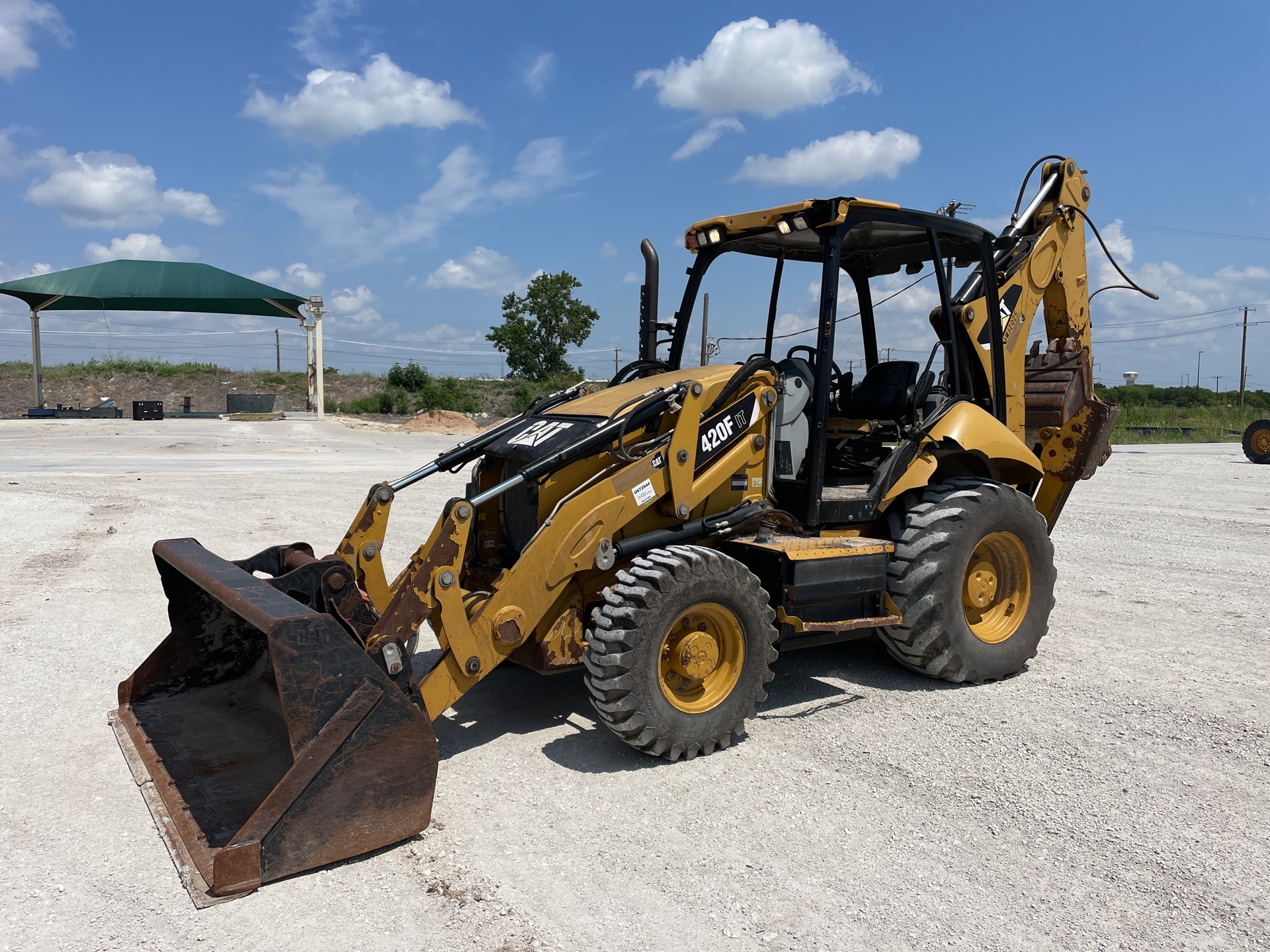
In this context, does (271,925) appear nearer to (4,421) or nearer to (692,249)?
(692,249)

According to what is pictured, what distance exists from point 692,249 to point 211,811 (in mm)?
4304

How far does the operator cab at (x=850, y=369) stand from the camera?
5195mm

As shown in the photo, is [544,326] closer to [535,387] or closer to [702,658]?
[535,387]

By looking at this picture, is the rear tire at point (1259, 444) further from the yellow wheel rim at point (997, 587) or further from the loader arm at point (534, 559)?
the loader arm at point (534, 559)

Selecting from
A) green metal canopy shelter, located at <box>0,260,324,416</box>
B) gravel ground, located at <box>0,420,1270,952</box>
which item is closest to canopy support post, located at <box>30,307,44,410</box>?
green metal canopy shelter, located at <box>0,260,324,416</box>

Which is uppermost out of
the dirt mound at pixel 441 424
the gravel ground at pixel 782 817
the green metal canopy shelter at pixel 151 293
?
the green metal canopy shelter at pixel 151 293

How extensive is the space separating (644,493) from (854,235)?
2564 millimetres

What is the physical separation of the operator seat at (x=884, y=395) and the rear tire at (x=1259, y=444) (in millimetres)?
18878

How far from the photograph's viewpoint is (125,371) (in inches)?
1898

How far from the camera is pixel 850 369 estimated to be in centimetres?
617

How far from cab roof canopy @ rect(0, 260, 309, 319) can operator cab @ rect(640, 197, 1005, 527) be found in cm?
3103

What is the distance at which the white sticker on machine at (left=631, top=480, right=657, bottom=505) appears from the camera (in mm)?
4496

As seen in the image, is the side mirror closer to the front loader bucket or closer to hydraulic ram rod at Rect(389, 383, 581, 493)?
hydraulic ram rod at Rect(389, 383, 581, 493)

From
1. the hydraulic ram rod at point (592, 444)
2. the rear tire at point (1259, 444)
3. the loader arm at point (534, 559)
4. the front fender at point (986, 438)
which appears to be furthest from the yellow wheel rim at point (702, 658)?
the rear tire at point (1259, 444)
